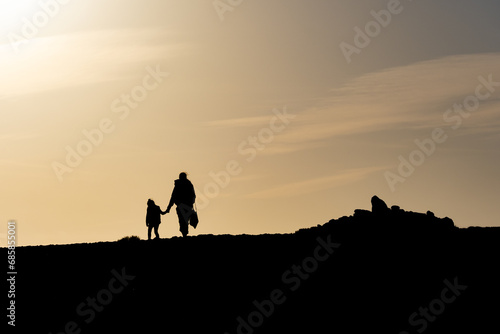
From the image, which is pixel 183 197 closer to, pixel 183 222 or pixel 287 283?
pixel 183 222

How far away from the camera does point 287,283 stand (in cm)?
2353

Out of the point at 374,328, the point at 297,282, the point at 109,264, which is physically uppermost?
the point at 109,264

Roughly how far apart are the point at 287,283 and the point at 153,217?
33.3 feet

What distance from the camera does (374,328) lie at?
21.3 m

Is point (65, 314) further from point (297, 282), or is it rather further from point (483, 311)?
point (483, 311)

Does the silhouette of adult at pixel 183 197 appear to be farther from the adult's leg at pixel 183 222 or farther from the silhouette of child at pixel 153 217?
the silhouette of child at pixel 153 217

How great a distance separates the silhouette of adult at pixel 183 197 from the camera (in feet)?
100

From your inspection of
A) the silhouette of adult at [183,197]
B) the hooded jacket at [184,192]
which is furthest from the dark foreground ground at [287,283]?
the hooded jacket at [184,192]

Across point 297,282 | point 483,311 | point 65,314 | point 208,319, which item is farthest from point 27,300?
point 483,311

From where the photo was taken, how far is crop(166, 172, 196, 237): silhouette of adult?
30.5 metres

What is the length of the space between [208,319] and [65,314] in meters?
3.47

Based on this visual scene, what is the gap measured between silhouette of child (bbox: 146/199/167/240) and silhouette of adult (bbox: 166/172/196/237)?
1943 millimetres

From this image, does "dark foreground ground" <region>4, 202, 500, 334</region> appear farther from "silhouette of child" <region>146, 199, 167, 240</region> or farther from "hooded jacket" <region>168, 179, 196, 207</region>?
"silhouette of child" <region>146, 199, 167, 240</region>

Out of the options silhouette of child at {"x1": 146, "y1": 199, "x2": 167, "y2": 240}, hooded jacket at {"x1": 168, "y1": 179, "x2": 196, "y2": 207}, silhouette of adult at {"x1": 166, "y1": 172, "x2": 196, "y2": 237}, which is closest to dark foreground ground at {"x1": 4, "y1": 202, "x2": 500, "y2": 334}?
silhouette of adult at {"x1": 166, "y1": 172, "x2": 196, "y2": 237}
